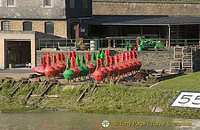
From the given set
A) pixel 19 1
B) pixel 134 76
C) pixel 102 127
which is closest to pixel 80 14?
pixel 19 1

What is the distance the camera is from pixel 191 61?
130ft

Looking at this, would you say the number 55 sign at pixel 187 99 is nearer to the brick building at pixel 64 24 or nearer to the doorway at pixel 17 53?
the brick building at pixel 64 24

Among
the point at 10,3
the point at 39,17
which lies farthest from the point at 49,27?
the point at 10,3

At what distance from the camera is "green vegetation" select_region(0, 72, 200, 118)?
29469 millimetres

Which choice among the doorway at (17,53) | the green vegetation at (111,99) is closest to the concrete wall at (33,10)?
the doorway at (17,53)

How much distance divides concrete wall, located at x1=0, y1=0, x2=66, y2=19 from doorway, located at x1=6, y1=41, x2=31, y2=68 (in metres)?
3.37

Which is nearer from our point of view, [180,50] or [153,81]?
[153,81]

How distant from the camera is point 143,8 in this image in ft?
236

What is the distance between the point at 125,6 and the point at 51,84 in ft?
129

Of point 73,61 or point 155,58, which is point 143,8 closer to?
point 155,58

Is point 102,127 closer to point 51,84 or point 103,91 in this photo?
point 103,91

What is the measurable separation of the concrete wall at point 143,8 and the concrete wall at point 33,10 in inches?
780

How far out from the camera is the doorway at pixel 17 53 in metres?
47.8

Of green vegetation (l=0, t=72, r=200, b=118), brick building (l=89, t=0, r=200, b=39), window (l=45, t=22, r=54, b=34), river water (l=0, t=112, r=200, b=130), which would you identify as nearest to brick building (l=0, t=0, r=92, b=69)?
window (l=45, t=22, r=54, b=34)
